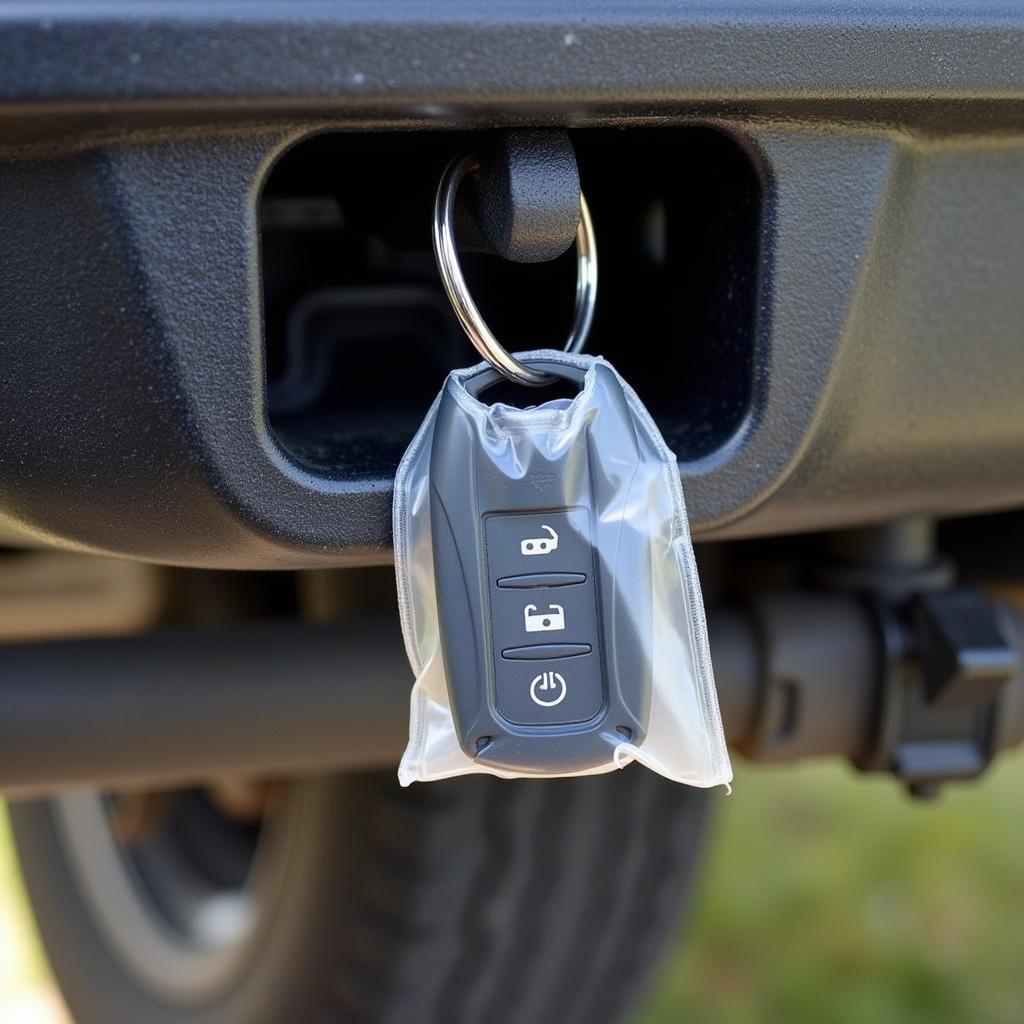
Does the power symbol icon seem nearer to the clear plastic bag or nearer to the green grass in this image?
the clear plastic bag

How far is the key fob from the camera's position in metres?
0.61

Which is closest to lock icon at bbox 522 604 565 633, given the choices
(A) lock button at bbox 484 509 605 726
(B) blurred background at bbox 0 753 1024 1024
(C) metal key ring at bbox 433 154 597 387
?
(A) lock button at bbox 484 509 605 726

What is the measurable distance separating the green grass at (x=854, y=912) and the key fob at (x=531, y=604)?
98cm

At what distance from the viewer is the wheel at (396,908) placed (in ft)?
3.89

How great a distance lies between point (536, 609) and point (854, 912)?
1.44 metres

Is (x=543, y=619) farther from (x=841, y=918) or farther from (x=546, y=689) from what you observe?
(x=841, y=918)

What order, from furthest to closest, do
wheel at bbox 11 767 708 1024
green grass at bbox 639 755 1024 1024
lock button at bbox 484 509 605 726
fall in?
green grass at bbox 639 755 1024 1024, wheel at bbox 11 767 708 1024, lock button at bbox 484 509 605 726

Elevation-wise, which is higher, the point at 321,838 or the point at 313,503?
the point at 313,503

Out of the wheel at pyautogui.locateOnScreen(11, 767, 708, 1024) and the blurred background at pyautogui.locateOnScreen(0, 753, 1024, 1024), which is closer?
the wheel at pyautogui.locateOnScreen(11, 767, 708, 1024)

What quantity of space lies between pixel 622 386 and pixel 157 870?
1.14 m

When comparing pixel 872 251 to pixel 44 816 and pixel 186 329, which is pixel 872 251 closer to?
pixel 186 329

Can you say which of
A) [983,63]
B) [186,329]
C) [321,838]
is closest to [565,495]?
[186,329]

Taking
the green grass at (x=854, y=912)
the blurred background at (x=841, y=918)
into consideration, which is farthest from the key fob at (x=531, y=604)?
the green grass at (x=854, y=912)

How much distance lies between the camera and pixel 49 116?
0.55 metres
